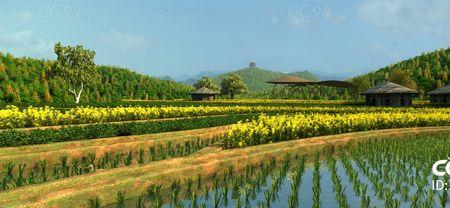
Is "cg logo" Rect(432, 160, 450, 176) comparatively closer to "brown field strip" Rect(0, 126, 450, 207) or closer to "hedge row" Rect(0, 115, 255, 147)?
"brown field strip" Rect(0, 126, 450, 207)

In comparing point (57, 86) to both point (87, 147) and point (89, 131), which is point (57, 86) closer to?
point (89, 131)

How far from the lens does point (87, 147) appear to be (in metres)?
14.2

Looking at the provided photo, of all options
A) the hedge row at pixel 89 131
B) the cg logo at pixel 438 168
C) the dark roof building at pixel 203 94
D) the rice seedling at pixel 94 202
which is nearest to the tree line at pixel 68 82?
the dark roof building at pixel 203 94

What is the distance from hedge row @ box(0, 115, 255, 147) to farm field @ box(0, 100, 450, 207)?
0.14ft

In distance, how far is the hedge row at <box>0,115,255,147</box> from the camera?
14.0m

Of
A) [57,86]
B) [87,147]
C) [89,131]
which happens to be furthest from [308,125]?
[57,86]

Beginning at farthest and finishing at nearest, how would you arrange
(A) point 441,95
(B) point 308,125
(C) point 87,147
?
1. (A) point 441,95
2. (B) point 308,125
3. (C) point 87,147

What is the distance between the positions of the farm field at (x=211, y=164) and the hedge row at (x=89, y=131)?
42mm

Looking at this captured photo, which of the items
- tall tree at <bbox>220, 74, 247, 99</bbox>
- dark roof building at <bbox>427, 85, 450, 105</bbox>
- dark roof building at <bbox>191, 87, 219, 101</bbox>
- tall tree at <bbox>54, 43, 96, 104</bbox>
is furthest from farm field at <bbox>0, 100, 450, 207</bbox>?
tall tree at <bbox>220, 74, 247, 99</bbox>

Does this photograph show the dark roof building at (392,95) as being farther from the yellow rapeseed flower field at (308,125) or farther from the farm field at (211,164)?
the farm field at (211,164)

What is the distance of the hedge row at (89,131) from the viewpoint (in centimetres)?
1397

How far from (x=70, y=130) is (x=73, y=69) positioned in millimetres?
30807

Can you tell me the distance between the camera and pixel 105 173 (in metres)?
9.96

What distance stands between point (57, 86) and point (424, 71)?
224ft
